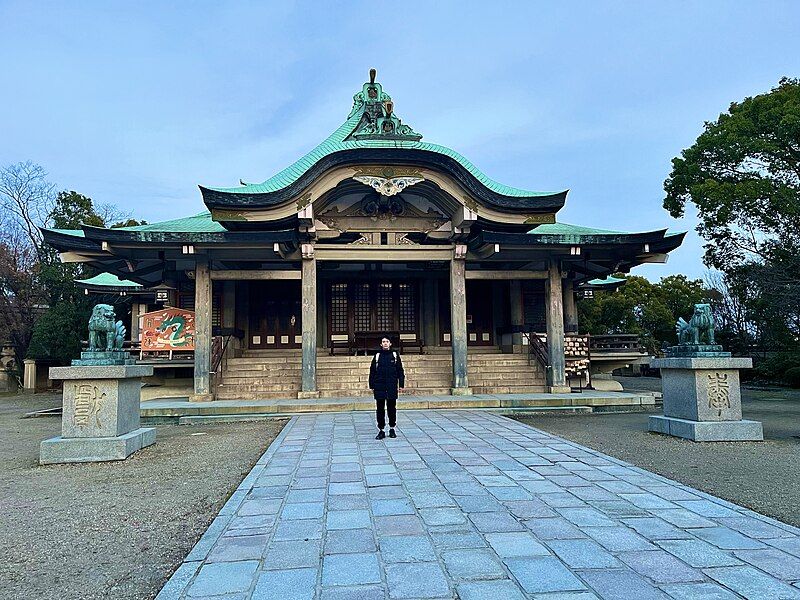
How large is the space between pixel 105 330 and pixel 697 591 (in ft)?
25.3

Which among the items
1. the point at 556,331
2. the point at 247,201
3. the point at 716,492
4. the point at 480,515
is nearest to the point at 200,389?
the point at 247,201

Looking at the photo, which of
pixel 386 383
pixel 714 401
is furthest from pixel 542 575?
pixel 714 401

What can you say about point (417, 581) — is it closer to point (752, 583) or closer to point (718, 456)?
point (752, 583)

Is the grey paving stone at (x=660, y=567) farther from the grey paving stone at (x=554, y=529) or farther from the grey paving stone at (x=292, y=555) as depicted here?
the grey paving stone at (x=292, y=555)

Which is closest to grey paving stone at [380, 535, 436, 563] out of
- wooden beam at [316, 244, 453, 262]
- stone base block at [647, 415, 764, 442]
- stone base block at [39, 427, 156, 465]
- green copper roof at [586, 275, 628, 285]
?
stone base block at [39, 427, 156, 465]

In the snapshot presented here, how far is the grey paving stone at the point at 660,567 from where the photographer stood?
10.2ft

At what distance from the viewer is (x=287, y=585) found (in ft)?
10.2

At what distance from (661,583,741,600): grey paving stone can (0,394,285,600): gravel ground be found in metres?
2.97

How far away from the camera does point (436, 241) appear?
574 inches

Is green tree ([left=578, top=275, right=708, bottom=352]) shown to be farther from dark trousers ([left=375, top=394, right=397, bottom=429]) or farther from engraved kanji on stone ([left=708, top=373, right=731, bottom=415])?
dark trousers ([left=375, top=394, right=397, bottom=429])

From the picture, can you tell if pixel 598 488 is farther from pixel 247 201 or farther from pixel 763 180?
pixel 763 180

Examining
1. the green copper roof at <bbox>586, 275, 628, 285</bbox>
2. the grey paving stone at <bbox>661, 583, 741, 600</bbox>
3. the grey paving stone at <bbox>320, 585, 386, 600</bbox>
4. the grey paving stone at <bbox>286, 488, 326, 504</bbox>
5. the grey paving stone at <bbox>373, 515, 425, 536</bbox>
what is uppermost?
the green copper roof at <bbox>586, 275, 628, 285</bbox>

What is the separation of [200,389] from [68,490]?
759 cm

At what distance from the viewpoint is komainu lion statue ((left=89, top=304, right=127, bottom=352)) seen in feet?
25.5
